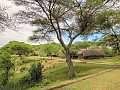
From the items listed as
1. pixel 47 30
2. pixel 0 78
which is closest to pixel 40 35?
pixel 47 30

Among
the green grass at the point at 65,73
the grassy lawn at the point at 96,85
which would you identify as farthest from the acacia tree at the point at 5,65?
the grassy lawn at the point at 96,85

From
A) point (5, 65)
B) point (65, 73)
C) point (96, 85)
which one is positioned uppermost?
point (5, 65)

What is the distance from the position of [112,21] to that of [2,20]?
12.3 m

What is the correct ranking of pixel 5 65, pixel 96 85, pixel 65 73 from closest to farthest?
pixel 96 85 → pixel 5 65 → pixel 65 73

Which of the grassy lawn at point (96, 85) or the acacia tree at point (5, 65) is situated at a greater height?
the acacia tree at point (5, 65)

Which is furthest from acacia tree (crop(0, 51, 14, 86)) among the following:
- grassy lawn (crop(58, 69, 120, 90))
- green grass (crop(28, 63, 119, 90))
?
grassy lawn (crop(58, 69, 120, 90))

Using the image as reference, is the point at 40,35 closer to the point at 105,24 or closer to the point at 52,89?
the point at 52,89

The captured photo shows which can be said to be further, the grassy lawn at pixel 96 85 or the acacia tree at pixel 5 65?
the acacia tree at pixel 5 65

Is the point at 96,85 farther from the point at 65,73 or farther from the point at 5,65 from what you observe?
the point at 5,65

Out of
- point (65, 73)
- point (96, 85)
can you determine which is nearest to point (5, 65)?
point (65, 73)

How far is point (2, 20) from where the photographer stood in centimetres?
375

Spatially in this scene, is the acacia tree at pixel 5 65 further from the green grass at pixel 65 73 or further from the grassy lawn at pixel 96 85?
the grassy lawn at pixel 96 85

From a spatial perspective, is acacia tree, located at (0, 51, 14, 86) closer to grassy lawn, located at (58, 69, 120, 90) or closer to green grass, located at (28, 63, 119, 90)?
green grass, located at (28, 63, 119, 90)

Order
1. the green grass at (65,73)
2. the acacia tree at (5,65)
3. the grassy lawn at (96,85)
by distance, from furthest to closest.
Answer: the green grass at (65,73) < the acacia tree at (5,65) < the grassy lawn at (96,85)
